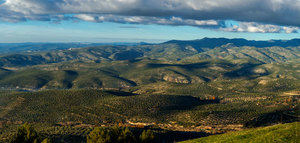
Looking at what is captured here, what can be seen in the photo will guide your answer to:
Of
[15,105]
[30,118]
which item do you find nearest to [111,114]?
[30,118]

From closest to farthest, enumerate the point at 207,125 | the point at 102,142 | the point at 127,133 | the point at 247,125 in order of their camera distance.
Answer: the point at 102,142 → the point at 127,133 → the point at 247,125 → the point at 207,125

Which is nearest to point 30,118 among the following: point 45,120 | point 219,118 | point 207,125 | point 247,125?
point 45,120

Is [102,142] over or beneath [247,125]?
over

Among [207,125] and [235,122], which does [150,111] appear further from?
[235,122]

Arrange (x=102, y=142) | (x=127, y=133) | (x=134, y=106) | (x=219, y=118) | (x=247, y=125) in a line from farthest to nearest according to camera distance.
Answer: (x=134, y=106) → (x=219, y=118) → (x=247, y=125) → (x=127, y=133) → (x=102, y=142)

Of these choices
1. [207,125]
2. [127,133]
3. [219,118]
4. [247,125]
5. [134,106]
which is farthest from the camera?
[134,106]

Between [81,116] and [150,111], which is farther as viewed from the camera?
[150,111]

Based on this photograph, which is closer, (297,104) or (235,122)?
(235,122)

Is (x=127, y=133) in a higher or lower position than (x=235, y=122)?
higher

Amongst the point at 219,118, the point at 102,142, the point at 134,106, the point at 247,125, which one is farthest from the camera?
the point at 134,106

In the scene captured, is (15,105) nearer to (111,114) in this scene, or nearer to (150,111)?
(111,114)
